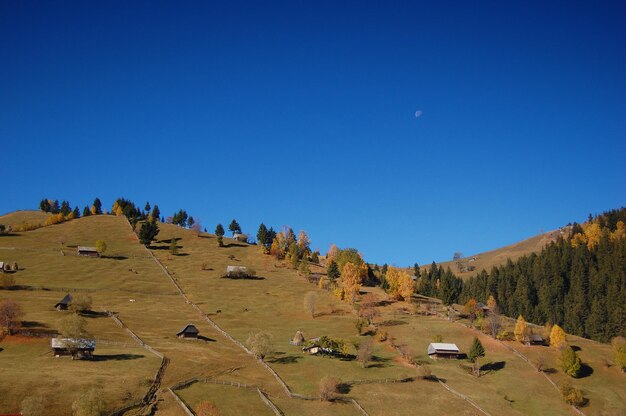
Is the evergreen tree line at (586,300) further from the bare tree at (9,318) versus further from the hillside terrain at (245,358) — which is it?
the bare tree at (9,318)

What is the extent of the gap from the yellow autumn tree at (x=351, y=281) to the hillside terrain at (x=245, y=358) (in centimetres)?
402

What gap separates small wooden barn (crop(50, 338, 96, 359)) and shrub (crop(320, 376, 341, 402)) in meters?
36.7

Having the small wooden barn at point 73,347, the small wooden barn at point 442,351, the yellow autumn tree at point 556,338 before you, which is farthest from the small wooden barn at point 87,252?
the yellow autumn tree at point 556,338

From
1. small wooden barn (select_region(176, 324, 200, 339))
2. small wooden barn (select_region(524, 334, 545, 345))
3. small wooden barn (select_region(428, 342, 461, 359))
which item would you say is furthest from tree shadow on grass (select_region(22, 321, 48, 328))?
small wooden barn (select_region(524, 334, 545, 345))

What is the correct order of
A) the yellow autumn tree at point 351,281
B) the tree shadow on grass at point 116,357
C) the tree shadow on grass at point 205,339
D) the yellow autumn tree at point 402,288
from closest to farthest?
1. the tree shadow on grass at point 116,357
2. the tree shadow on grass at point 205,339
3. the yellow autumn tree at point 351,281
4. the yellow autumn tree at point 402,288

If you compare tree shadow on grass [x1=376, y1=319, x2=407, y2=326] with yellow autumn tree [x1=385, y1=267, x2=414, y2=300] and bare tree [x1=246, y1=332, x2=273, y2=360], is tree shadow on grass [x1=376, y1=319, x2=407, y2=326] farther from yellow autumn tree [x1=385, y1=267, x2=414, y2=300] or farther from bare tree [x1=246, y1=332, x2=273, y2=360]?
bare tree [x1=246, y1=332, x2=273, y2=360]

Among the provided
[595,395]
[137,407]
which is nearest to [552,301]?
[595,395]

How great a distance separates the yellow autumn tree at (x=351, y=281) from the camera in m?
161

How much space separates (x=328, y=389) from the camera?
87.2m

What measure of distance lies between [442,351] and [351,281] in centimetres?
5248

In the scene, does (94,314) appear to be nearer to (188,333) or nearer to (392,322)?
(188,333)

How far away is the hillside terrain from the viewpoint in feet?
261

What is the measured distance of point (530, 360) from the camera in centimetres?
11856

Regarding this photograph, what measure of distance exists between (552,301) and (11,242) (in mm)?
181646
